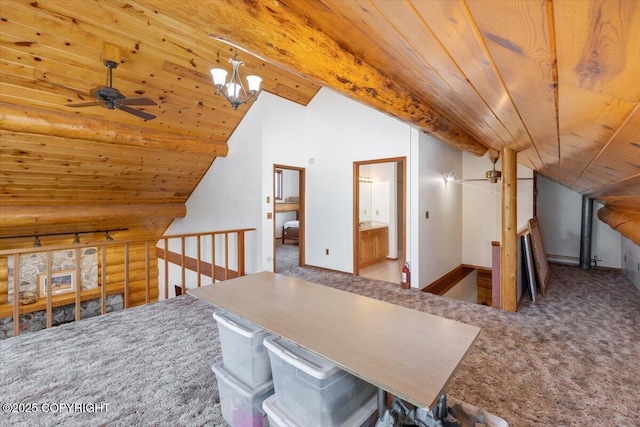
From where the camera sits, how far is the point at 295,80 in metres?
4.73

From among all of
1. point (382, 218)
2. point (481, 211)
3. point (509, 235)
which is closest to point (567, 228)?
point (481, 211)

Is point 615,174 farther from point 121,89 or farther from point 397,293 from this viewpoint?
point 121,89

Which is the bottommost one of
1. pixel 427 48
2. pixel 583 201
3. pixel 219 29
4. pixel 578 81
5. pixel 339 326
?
pixel 339 326

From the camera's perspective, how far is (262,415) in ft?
5.04

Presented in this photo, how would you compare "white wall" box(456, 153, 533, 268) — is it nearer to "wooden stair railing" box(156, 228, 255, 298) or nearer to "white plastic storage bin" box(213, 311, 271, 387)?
"wooden stair railing" box(156, 228, 255, 298)

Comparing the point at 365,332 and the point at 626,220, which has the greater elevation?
the point at 626,220

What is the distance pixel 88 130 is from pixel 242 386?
12.6ft

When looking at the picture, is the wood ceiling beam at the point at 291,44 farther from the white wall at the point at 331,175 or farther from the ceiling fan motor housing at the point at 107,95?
the white wall at the point at 331,175

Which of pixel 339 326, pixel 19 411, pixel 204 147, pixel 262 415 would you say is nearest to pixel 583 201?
pixel 339 326

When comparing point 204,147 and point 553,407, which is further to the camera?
point 204,147

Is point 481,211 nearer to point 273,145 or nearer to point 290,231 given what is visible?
point 273,145

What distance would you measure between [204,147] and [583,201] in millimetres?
6601

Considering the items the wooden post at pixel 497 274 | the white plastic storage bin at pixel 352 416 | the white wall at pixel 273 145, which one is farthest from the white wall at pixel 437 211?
the white plastic storage bin at pixel 352 416

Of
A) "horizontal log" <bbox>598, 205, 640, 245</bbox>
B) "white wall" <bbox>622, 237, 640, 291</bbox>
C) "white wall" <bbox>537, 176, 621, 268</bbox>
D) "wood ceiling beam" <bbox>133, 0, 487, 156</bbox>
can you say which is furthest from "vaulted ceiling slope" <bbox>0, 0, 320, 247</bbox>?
"white wall" <bbox>622, 237, 640, 291</bbox>
